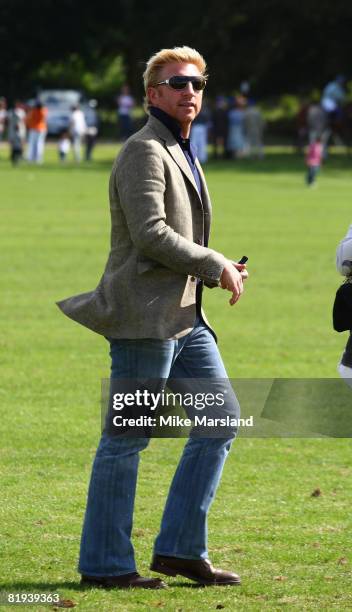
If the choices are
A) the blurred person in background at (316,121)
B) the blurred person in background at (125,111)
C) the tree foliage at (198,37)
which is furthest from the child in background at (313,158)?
the blurred person in background at (125,111)

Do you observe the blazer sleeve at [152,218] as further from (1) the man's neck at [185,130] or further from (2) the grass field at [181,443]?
(2) the grass field at [181,443]

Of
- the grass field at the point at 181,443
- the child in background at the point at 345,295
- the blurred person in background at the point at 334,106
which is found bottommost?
the grass field at the point at 181,443

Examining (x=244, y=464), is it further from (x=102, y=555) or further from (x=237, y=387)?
(x=102, y=555)

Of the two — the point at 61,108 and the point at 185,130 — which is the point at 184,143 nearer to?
the point at 185,130

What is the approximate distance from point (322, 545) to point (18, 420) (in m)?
3.24

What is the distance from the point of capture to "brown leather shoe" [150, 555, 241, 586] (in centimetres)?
578

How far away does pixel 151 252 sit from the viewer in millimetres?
5391

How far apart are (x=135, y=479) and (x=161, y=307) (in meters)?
0.70

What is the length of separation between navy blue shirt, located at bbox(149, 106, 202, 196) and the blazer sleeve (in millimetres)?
204

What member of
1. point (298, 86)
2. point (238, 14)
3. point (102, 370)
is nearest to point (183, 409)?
point (102, 370)

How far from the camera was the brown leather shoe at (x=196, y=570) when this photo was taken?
5.78 meters

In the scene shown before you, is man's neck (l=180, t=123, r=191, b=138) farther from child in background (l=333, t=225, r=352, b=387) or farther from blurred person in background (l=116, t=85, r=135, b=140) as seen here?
blurred person in background (l=116, t=85, r=135, b=140)

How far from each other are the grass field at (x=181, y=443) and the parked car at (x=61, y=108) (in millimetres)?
38795

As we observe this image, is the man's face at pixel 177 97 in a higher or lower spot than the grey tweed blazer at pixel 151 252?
higher
